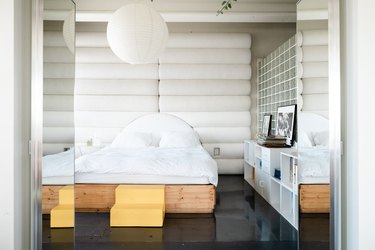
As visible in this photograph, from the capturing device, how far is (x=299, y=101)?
292 centimetres

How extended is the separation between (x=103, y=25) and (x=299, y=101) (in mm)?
4526

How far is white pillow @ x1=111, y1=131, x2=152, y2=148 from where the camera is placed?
18.2 ft

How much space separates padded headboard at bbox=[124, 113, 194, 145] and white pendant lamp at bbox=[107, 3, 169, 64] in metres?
2.53

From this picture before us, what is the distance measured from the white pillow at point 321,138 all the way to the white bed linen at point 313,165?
0.03 meters

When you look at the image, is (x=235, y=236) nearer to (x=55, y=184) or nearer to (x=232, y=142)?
(x=55, y=184)


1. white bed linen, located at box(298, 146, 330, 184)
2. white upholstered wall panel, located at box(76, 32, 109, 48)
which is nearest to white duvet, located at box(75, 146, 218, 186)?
white bed linen, located at box(298, 146, 330, 184)

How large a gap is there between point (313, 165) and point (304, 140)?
216mm

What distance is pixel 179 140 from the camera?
5633 mm

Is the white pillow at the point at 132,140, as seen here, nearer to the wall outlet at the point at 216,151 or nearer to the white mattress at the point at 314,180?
the wall outlet at the point at 216,151

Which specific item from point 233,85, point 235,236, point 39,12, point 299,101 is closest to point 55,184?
point 39,12

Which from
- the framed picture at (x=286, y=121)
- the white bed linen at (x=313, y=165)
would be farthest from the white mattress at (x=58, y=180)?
the framed picture at (x=286, y=121)

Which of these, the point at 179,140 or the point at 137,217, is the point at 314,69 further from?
the point at 179,140

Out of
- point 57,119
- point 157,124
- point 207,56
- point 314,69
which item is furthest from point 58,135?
point 207,56

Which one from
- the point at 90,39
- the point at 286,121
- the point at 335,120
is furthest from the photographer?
the point at 90,39
